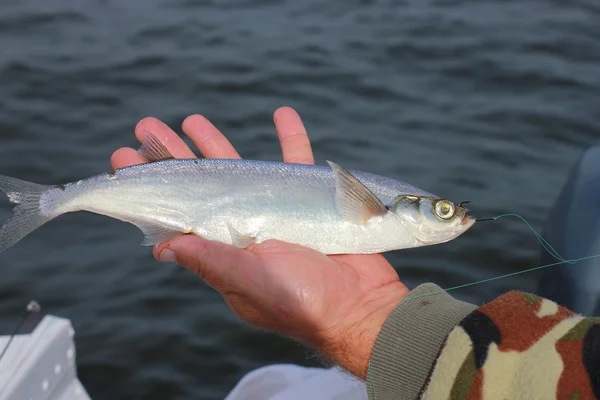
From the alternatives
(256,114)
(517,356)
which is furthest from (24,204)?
(256,114)

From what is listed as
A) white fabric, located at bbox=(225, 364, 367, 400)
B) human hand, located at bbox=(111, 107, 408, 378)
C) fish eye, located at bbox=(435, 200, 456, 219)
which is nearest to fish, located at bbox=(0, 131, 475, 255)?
fish eye, located at bbox=(435, 200, 456, 219)

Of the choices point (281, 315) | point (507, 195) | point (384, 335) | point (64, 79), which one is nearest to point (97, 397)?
point (281, 315)

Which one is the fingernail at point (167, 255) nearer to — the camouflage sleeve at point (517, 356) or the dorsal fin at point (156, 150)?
the dorsal fin at point (156, 150)

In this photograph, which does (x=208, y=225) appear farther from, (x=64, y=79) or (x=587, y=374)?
(x=64, y=79)

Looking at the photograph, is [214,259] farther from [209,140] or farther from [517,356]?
[209,140]

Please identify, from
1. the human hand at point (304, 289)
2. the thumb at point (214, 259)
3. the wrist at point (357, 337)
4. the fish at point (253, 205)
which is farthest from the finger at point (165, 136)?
the wrist at point (357, 337)
